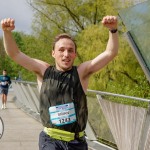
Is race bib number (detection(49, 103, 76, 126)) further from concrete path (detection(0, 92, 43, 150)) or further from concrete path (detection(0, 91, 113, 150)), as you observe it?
concrete path (detection(0, 92, 43, 150))

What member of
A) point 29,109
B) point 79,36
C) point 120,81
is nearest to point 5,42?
point 29,109

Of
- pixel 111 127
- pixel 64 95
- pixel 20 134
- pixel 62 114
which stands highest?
pixel 64 95

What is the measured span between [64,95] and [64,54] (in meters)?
0.30

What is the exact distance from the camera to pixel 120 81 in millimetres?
24188

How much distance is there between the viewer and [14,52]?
3.21 meters

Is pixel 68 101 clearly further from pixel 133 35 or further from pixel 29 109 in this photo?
pixel 29 109

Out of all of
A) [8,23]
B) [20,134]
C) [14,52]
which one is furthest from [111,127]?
[20,134]

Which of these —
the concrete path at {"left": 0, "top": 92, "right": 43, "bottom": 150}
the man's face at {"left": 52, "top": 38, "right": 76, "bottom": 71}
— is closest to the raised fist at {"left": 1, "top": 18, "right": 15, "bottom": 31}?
the man's face at {"left": 52, "top": 38, "right": 76, "bottom": 71}

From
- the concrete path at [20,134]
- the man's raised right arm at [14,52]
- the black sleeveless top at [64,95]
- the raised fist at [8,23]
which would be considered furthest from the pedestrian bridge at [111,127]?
the raised fist at [8,23]

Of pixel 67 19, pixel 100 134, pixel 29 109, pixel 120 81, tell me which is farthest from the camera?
pixel 67 19

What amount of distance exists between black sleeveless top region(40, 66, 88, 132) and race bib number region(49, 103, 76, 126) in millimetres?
23

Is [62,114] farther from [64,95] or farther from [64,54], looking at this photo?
[64,54]

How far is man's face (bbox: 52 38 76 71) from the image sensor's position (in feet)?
10.3

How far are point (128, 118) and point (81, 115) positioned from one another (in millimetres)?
1903
